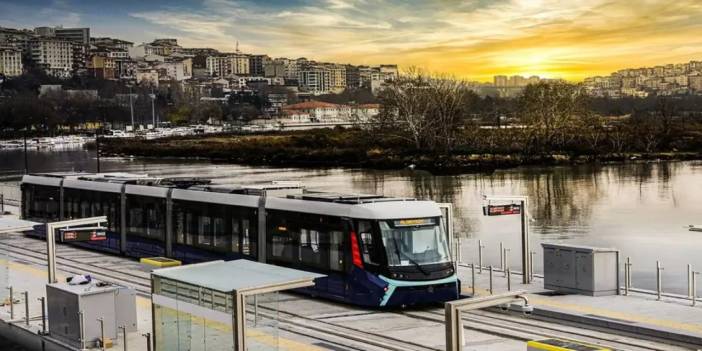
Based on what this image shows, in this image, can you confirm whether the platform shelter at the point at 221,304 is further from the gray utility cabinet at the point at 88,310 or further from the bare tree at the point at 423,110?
the bare tree at the point at 423,110

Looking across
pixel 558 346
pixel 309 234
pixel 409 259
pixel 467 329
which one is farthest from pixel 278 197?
pixel 558 346

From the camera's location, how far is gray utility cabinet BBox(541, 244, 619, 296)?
19297 millimetres

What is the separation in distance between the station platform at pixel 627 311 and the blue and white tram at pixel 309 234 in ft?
6.90

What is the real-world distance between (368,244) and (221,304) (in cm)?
692

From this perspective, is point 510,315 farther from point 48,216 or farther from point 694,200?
point 694,200

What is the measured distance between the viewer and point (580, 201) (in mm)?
52531

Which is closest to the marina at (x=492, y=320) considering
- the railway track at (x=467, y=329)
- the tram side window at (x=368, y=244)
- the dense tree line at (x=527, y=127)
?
the railway track at (x=467, y=329)

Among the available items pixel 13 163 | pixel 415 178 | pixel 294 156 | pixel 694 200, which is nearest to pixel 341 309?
pixel 694 200

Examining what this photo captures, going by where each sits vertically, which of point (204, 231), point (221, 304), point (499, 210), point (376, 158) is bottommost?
point (204, 231)

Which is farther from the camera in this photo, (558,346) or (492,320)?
(492,320)

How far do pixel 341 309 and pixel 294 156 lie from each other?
8843 centimetres

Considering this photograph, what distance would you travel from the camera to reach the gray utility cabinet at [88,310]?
16156 mm

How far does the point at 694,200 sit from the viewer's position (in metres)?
50.5

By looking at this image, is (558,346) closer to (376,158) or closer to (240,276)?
(240,276)
